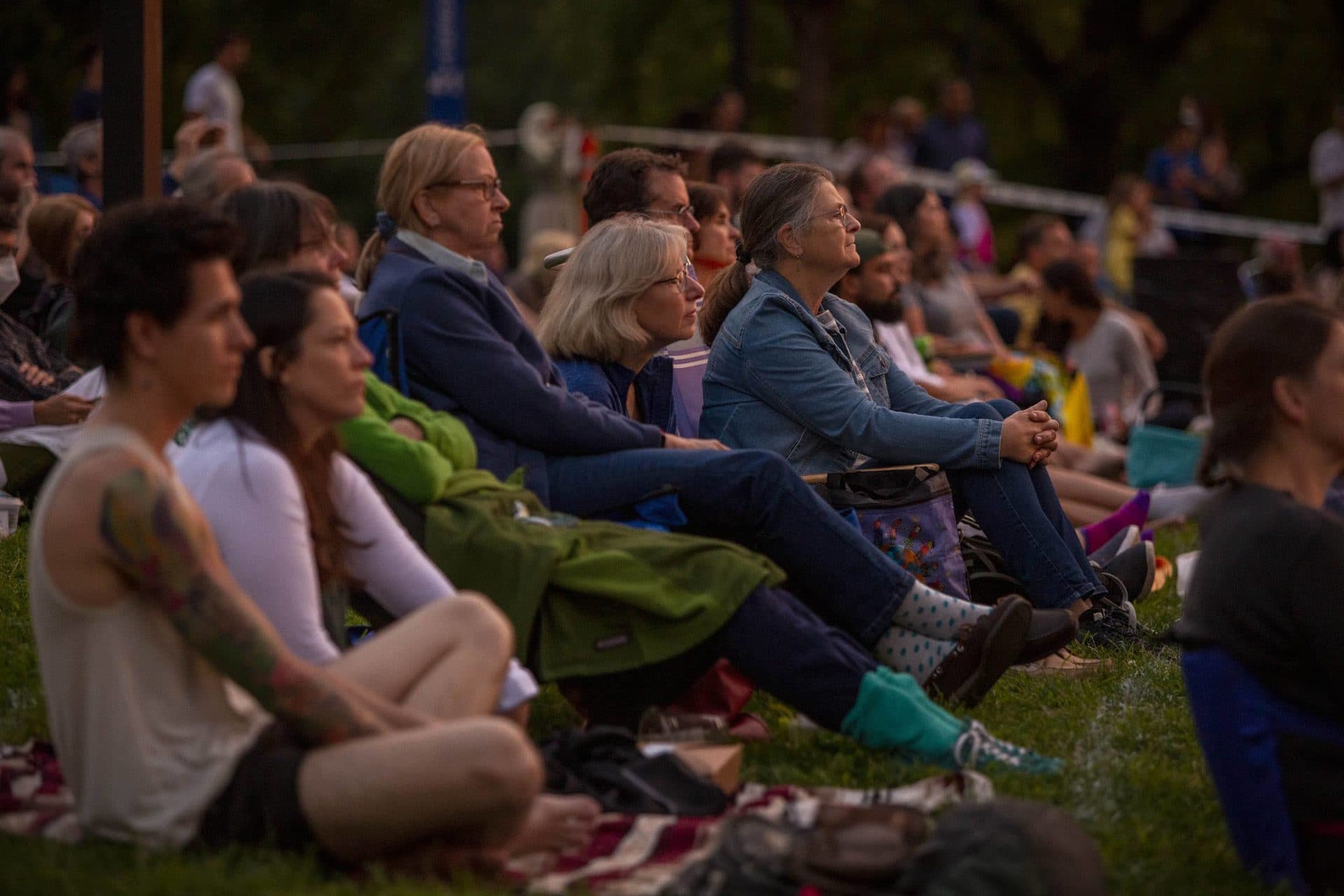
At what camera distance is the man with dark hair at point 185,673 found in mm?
3330

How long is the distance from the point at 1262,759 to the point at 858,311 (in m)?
3.13

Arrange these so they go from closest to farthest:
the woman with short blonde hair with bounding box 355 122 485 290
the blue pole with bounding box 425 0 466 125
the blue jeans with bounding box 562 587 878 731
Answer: the blue jeans with bounding box 562 587 878 731, the woman with short blonde hair with bounding box 355 122 485 290, the blue pole with bounding box 425 0 466 125

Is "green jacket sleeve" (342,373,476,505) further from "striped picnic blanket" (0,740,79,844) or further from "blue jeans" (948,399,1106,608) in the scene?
"blue jeans" (948,399,1106,608)

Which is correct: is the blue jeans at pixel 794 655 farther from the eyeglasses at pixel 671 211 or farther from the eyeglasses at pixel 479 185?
the eyeglasses at pixel 671 211

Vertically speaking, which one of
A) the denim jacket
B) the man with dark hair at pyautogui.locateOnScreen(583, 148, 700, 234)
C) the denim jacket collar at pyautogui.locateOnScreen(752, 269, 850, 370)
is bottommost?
the denim jacket

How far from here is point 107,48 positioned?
24.3 feet

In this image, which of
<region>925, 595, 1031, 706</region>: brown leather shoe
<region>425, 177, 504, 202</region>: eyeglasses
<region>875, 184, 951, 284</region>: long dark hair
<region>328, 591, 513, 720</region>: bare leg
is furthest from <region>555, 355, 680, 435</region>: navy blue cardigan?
<region>875, 184, 951, 284</region>: long dark hair

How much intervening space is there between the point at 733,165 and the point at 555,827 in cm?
625

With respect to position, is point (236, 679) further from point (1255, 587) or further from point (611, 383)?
point (611, 383)

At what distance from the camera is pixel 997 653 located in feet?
Result: 16.0

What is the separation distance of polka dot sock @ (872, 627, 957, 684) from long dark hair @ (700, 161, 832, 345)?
1.67 meters

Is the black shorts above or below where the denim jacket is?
below

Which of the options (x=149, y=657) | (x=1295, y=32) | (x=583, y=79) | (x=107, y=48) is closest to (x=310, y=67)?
(x=583, y=79)

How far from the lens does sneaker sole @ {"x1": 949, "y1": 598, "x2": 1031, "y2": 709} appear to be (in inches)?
190
